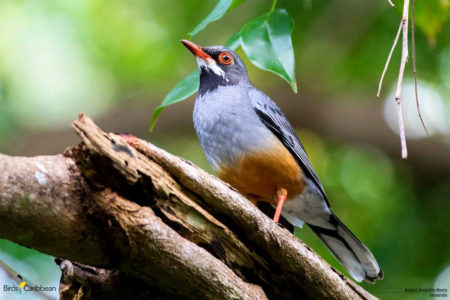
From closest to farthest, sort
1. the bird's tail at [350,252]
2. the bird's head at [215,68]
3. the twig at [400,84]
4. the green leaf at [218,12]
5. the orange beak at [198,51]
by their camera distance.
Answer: the twig at [400,84]
the green leaf at [218,12]
the bird's tail at [350,252]
the orange beak at [198,51]
the bird's head at [215,68]

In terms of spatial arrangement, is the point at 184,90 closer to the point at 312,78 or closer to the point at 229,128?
the point at 229,128

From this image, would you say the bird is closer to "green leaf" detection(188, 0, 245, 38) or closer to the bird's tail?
the bird's tail

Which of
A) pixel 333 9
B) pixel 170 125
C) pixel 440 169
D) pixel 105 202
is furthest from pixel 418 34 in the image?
pixel 105 202

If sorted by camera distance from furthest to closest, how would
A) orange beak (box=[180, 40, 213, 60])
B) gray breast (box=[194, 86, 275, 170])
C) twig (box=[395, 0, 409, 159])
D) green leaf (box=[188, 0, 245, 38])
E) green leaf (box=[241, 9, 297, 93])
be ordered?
orange beak (box=[180, 40, 213, 60]) → gray breast (box=[194, 86, 275, 170]) → green leaf (box=[188, 0, 245, 38]) → green leaf (box=[241, 9, 297, 93]) → twig (box=[395, 0, 409, 159])

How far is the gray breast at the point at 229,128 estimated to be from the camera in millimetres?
5559

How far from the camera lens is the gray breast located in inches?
219

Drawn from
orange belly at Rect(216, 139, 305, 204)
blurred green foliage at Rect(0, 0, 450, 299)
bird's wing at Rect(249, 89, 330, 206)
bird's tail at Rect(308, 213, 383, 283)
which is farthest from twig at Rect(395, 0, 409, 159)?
blurred green foliage at Rect(0, 0, 450, 299)

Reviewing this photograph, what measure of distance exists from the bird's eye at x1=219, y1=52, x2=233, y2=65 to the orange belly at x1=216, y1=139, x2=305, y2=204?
1.23 metres

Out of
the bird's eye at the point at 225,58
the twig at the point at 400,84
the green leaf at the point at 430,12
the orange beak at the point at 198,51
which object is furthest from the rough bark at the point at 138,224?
the bird's eye at the point at 225,58

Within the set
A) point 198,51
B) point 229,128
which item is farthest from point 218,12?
point 198,51

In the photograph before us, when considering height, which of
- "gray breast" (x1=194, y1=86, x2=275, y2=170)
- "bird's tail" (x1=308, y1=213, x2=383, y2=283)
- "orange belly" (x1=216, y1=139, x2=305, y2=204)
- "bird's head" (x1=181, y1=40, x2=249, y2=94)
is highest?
"bird's head" (x1=181, y1=40, x2=249, y2=94)

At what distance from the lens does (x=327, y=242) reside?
6.34 m

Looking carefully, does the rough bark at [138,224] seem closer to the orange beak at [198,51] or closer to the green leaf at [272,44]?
the green leaf at [272,44]

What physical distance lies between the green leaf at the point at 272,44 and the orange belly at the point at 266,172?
127 cm
